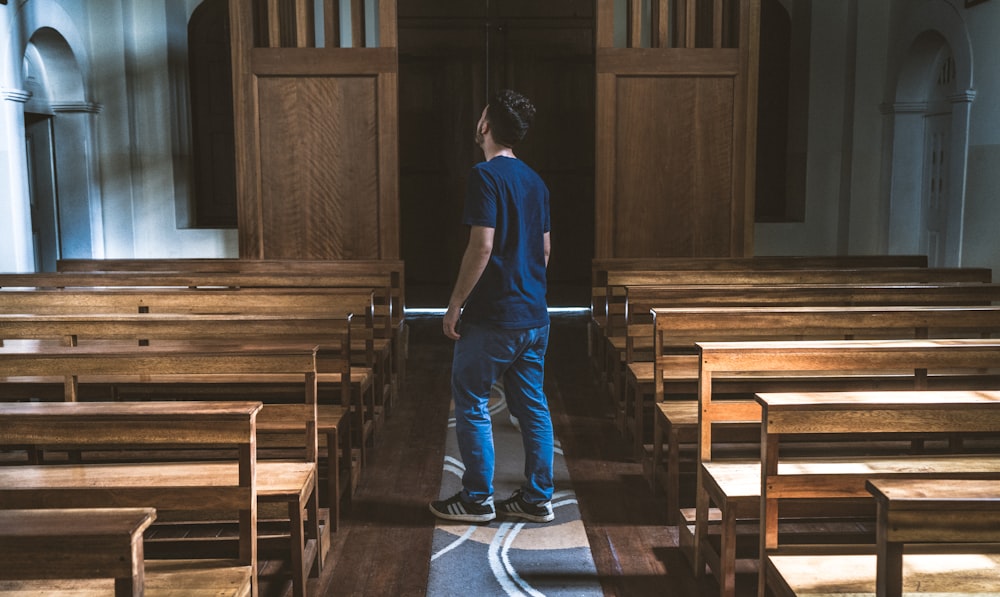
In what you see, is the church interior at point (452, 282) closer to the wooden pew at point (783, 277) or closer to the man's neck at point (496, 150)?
the wooden pew at point (783, 277)

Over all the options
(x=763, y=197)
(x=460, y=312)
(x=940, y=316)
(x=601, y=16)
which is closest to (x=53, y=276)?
(x=460, y=312)

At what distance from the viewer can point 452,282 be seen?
9.42 meters

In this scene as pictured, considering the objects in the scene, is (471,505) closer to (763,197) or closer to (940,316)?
(940,316)

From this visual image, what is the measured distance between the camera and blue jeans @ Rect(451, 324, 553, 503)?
3.25 metres

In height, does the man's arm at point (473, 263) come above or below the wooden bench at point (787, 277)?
above

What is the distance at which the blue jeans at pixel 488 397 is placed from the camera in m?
3.25

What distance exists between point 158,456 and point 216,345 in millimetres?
486

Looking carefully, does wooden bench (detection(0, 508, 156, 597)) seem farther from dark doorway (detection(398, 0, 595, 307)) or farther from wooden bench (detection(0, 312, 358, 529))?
dark doorway (detection(398, 0, 595, 307))

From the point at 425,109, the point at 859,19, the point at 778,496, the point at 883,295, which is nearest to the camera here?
the point at 778,496

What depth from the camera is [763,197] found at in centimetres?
963

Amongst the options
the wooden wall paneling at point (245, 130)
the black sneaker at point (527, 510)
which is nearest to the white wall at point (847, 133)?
the wooden wall paneling at point (245, 130)

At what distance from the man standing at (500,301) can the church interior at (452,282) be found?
36 cm

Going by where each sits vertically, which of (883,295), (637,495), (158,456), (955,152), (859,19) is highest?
(859,19)

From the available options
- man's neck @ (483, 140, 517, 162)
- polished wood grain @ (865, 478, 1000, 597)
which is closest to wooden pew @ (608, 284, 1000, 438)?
man's neck @ (483, 140, 517, 162)
